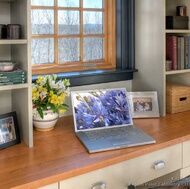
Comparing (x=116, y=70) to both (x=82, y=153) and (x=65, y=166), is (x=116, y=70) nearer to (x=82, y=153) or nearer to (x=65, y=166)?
(x=82, y=153)

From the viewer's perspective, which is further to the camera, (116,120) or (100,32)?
(100,32)

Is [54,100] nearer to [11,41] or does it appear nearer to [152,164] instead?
[11,41]

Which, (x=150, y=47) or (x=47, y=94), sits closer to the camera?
(x=47, y=94)

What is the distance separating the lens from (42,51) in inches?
82.0

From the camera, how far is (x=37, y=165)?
4.43 feet

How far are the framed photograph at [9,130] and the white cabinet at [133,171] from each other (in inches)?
16.2

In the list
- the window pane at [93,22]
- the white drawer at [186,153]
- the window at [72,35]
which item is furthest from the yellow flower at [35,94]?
the white drawer at [186,153]

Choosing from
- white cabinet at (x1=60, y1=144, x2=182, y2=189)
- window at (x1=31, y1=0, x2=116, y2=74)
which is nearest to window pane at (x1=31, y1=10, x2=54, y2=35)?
window at (x1=31, y1=0, x2=116, y2=74)

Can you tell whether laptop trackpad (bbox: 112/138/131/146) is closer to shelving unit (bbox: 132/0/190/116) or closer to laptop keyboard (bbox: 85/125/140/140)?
laptop keyboard (bbox: 85/125/140/140)

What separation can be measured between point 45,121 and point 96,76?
538 mm

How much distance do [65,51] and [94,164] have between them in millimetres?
1032

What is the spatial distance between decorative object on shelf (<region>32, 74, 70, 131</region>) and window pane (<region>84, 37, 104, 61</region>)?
52 centimetres

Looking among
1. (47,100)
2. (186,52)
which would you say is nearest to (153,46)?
(186,52)

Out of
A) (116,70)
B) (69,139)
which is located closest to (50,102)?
(69,139)
